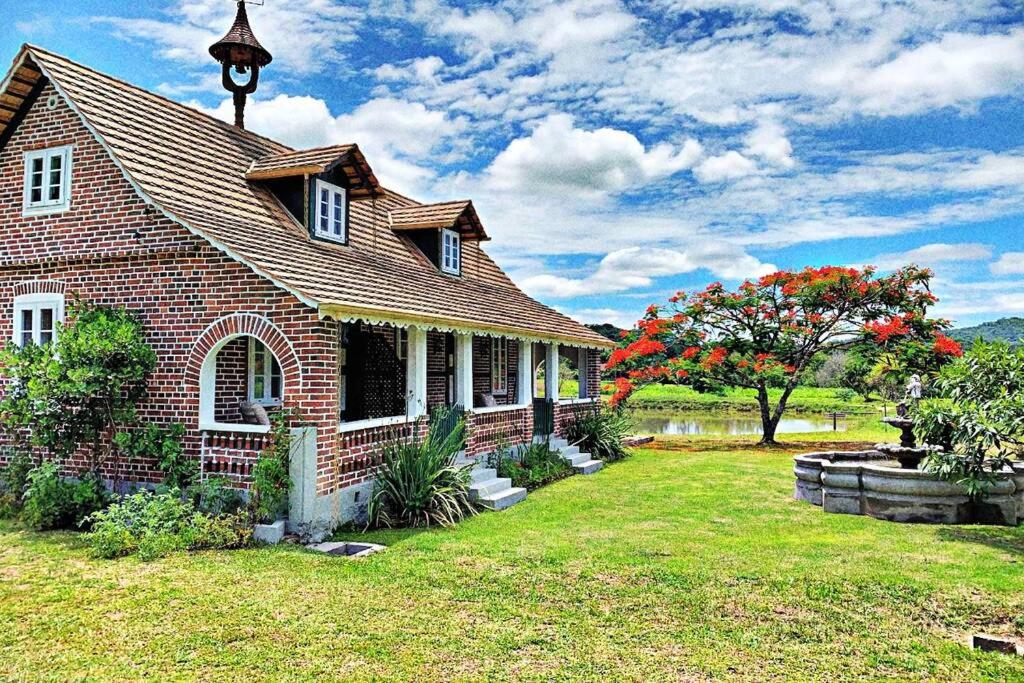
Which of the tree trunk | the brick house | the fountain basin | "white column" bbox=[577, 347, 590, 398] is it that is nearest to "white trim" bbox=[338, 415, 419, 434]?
the brick house

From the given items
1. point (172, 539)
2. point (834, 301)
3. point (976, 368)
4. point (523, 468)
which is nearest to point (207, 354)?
Result: point (172, 539)

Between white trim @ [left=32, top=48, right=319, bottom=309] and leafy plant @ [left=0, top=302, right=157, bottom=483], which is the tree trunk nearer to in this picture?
white trim @ [left=32, top=48, right=319, bottom=309]

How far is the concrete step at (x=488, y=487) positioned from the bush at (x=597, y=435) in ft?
18.9

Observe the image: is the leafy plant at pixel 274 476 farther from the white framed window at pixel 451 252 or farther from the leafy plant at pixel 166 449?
the white framed window at pixel 451 252

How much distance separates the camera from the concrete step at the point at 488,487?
12859mm

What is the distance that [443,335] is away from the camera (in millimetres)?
18328

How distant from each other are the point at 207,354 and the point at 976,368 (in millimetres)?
10991

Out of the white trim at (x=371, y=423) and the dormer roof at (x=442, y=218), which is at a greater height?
the dormer roof at (x=442, y=218)

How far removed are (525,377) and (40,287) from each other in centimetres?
981

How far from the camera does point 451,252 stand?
18859 millimetres

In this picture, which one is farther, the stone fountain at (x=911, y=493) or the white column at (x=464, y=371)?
the white column at (x=464, y=371)

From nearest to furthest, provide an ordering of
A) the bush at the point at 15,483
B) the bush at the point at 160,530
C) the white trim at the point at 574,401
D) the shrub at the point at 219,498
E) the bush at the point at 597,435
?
the bush at the point at 160,530
the shrub at the point at 219,498
the bush at the point at 15,483
the bush at the point at 597,435
the white trim at the point at 574,401

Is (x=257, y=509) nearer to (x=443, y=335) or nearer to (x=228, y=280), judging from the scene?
(x=228, y=280)

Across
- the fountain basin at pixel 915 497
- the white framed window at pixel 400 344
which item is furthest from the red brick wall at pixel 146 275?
the fountain basin at pixel 915 497
